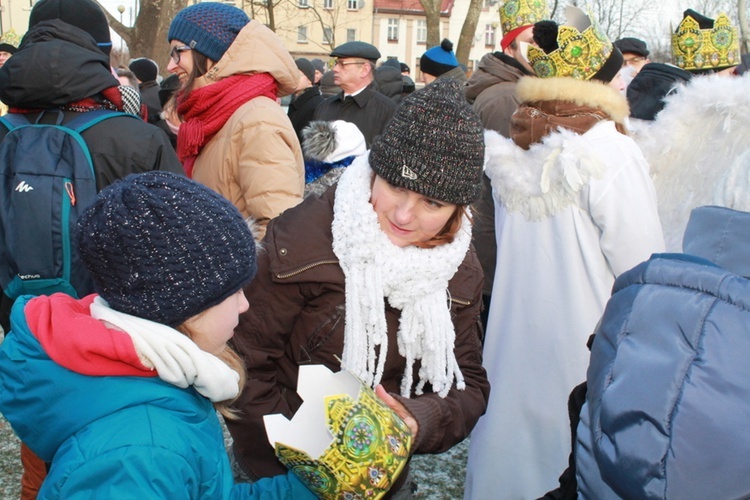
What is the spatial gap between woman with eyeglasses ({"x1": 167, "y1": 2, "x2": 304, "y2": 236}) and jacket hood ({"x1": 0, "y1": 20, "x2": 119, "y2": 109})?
487 millimetres

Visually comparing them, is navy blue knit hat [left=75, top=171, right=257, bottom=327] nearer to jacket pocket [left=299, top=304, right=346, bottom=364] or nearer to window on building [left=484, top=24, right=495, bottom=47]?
jacket pocket [left=299, top=304, right=346, bottom=364]

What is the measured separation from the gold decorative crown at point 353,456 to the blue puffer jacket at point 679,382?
0.47 metres

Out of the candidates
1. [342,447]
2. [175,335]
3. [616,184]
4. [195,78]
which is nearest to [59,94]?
[195,78]

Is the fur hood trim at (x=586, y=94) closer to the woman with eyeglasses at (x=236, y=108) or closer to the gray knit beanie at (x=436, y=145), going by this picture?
the gray knit beanie at (x=436, y=145)

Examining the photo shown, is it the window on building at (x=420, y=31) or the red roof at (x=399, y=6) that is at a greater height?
the red roof at (x=399, y=6)

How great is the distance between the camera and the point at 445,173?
6.00ft

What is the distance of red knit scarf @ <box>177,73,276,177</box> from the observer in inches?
114

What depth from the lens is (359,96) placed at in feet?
19.7

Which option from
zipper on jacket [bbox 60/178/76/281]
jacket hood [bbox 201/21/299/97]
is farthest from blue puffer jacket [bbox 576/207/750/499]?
jacket hood [bbox 201/21/299/97]

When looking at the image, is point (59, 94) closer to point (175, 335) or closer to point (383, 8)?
point (175, 335)

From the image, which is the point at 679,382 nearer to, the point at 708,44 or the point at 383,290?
the point at 383,290

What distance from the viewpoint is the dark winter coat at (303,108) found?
6.75 meters

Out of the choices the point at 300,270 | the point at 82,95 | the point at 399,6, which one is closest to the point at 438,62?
the point at 82,95

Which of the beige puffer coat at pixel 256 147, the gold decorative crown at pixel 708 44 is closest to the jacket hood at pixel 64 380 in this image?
the beige puffer coat at pixel 256 147
